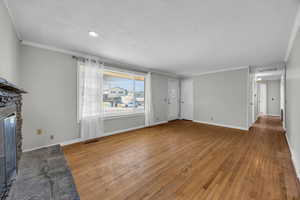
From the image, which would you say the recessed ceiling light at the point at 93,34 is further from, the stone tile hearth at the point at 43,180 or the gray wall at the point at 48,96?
the stone tile hearth at the point at 43,180

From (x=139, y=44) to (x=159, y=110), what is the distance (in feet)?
10.4

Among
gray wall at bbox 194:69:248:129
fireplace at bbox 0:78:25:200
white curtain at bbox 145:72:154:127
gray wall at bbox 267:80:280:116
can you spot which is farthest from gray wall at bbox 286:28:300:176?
gray wall at bbox 267:80:280:116

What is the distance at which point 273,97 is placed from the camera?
698cm

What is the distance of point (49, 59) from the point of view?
2.64m

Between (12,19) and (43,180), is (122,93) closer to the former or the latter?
(12,19)

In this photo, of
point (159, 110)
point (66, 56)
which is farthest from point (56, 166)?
point (159, 110)

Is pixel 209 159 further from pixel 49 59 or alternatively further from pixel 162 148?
pixel 49 59

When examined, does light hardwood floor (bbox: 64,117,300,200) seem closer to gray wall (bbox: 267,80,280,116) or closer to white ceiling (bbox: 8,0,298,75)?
white ceiling (bbox: 8,0,298,75)

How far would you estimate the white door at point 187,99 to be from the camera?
5999 mm

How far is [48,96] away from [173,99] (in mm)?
4865

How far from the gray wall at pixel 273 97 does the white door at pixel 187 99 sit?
5.24 meters

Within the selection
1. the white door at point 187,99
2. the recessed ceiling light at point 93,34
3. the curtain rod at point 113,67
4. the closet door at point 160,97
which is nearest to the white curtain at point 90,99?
the curtain rod at point 113,67

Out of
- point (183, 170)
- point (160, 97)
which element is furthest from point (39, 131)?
point (160, 97)

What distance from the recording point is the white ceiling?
4.77ft
